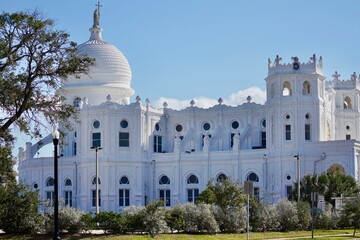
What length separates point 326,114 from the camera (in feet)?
278

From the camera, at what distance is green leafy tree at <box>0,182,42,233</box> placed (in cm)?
4322

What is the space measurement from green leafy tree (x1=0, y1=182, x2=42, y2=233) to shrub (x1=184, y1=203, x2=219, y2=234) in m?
8.80

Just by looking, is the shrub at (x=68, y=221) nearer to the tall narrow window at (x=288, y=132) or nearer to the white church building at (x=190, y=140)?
the white church building at (x=190, y=140)

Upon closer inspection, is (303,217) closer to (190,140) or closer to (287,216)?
(287,216)

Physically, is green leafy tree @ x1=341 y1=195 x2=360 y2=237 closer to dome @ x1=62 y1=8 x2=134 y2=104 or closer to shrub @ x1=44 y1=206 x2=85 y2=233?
shrub @ x1=44 y1=206 x2=85 y2=233

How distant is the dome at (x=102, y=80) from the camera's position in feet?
306

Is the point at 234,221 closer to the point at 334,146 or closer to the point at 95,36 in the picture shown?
the point at 334,146

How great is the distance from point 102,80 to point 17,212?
5120cm

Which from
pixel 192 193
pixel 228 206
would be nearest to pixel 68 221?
pixel 228 206

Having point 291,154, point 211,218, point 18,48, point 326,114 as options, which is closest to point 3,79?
point 18,48

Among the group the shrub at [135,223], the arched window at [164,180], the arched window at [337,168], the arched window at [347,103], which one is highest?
the arched window at [347,103]

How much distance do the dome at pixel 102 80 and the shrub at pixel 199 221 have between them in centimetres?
4755

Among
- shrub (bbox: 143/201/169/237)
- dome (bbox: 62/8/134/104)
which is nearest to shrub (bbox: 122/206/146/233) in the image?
shrub (bbox: 143/201/169/237)

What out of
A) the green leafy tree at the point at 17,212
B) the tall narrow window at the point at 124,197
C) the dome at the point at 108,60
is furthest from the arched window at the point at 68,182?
the green leafy tree at the point at 17,212
